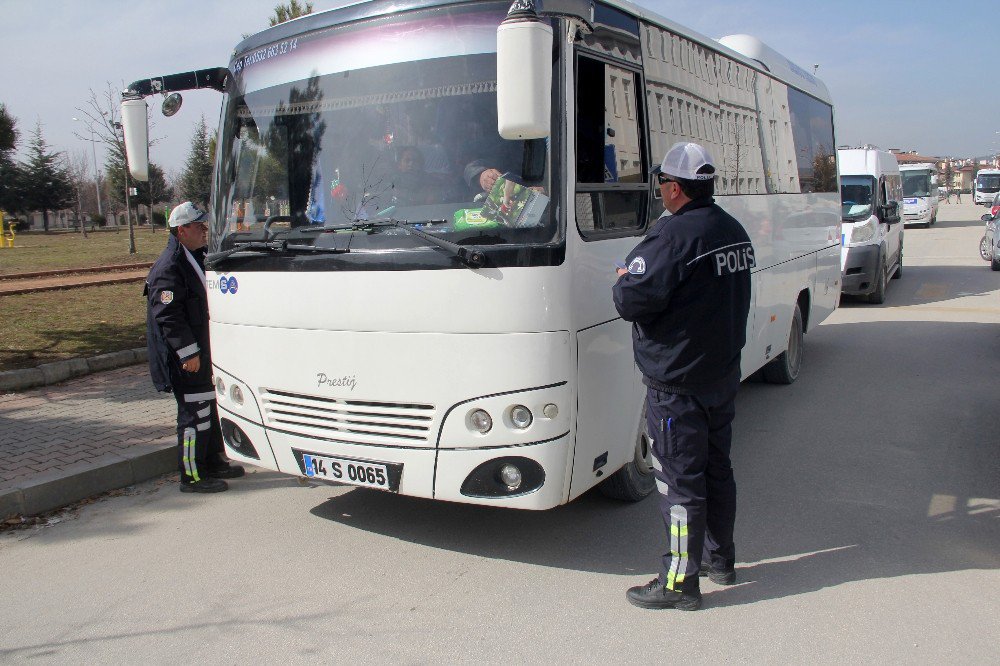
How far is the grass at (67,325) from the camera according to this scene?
9133 mm

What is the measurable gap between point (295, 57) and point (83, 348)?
247 inches

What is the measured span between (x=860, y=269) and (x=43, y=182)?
53.6 metres

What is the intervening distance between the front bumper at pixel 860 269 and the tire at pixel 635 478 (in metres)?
10.6

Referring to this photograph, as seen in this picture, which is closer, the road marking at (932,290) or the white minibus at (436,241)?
the white minibus at (436,241)

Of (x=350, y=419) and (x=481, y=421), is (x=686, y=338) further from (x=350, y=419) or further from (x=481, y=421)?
(x=350, y=419)

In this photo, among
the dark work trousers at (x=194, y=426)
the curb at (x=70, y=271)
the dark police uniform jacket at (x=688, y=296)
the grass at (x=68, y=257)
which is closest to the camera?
the dark police uniform jacket at (x=688, y=296)

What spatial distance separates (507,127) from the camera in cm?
352

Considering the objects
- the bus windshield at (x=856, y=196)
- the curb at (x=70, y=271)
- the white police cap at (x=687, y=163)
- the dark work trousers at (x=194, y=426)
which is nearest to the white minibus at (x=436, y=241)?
the white police cap at (x=687, y=163)

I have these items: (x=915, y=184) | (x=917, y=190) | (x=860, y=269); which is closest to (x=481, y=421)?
(x=860, y=269)

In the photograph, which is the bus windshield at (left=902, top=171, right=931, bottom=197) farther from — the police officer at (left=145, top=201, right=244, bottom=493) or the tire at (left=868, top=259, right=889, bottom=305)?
the police officer at (left=145, top=201, right=244, bottom=493)

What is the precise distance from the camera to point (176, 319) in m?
5.43

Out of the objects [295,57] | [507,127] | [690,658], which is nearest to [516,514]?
[690,658]

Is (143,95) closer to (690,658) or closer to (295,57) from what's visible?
(295,57)

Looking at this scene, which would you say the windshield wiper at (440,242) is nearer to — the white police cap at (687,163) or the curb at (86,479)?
the white police cap at (687,163)
